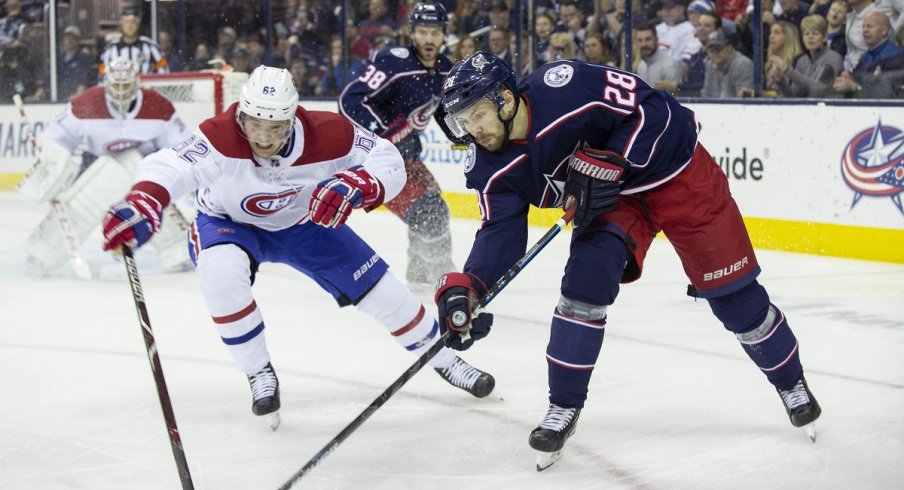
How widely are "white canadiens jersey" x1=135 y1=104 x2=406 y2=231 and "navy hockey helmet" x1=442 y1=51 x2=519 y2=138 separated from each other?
484 millimetres

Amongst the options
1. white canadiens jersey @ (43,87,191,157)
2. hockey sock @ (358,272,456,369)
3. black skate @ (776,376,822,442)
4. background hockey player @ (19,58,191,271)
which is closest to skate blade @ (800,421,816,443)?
black skate @ (776,376,822,442)

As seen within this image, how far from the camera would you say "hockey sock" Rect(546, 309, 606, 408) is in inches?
104

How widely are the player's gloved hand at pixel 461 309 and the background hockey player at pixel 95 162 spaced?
337cm

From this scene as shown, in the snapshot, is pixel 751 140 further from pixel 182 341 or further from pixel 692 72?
pixel 182 341

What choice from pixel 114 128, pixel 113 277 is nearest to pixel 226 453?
pixel 113 277

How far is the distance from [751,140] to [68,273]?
11.1 feet

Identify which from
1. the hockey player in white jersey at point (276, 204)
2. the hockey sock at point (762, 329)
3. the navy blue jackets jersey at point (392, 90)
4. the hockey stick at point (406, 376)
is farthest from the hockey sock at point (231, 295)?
the navy blue jackets jersey at point (392, 90)

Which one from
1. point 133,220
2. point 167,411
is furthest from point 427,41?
point 167,411

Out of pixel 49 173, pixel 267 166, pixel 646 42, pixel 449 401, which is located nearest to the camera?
pixel 267 166

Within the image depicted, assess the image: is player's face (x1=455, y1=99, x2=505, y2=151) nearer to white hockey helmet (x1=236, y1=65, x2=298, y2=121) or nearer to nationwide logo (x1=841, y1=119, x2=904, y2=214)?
white hockey helmet (x1=236, y1=65, x2=298, y2=121)

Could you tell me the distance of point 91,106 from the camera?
19.1ft

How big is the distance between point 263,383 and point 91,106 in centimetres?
315

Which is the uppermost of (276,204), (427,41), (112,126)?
(427,41)

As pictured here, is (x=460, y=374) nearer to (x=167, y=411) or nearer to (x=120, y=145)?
(x=167, y=411)
